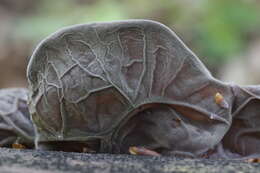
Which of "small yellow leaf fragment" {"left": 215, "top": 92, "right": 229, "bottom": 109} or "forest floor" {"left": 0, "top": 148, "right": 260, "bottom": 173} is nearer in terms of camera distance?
"forest floor" {"left": 0, "top": 148, "right": 260, "bottom": 173}

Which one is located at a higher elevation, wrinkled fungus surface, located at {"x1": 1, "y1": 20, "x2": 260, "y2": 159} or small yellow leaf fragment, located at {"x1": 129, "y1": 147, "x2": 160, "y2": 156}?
wrinkled fungus surface, located at {"x1": 1, "y1": 20, "x2": 260, "y2": 159}

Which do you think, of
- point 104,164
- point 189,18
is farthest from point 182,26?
point 104,164

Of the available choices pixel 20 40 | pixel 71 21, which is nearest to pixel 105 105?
pixel 71 21

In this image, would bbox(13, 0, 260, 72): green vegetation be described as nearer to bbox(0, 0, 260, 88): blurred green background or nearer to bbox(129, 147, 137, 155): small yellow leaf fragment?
bbox(0, 0, 260, 88): blurred green background

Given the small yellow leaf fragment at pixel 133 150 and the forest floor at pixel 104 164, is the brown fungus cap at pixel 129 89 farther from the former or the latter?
the forest floor at pixel 104 164

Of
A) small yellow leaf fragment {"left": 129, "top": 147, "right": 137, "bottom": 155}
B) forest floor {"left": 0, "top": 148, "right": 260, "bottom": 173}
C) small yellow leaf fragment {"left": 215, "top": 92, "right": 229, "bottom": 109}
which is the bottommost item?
small yellow leaf fragment {"left": 129, "top": 147, "right": 137, "bottom": 155}

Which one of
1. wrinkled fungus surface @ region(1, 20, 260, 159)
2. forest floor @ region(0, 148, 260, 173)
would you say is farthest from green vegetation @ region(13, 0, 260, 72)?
forest floor @ region(0, 148, 260, 173)

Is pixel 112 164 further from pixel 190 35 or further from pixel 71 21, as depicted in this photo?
pixel 190 35
